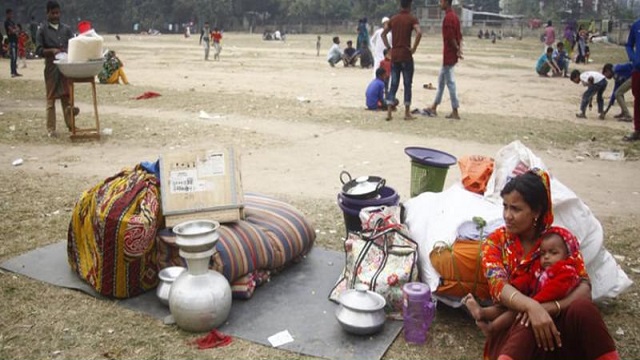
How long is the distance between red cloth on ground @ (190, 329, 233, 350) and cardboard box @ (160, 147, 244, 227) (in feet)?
2.87

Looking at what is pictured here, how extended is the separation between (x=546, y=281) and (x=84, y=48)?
257 inches

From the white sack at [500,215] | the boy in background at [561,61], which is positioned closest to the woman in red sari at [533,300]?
the white sack at [500,215]

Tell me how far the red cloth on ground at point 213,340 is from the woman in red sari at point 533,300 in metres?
1.37

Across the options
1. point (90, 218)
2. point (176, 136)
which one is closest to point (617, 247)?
point (90, 218)

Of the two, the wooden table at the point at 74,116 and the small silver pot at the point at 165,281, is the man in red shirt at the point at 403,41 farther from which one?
the small silver pot at the point at 165,281

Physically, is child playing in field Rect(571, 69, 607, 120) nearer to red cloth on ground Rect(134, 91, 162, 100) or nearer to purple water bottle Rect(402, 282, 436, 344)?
purple water bottle Rect(402, 282, 436, 344)

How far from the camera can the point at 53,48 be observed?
7.90m

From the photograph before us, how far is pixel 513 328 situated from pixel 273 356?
1213mm

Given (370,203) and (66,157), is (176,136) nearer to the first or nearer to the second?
(66,157)

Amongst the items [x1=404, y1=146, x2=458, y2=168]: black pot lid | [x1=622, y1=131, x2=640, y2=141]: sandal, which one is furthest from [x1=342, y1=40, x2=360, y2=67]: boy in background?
Result: [x1=404, y1=146, x2=458, y2=168]: black pot lid

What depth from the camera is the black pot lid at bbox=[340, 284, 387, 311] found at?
10.1ft

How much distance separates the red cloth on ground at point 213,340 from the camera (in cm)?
300

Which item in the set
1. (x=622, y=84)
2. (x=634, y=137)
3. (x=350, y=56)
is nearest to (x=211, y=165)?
(x=634, y=137)

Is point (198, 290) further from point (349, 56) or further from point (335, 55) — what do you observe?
point (349, 56)
